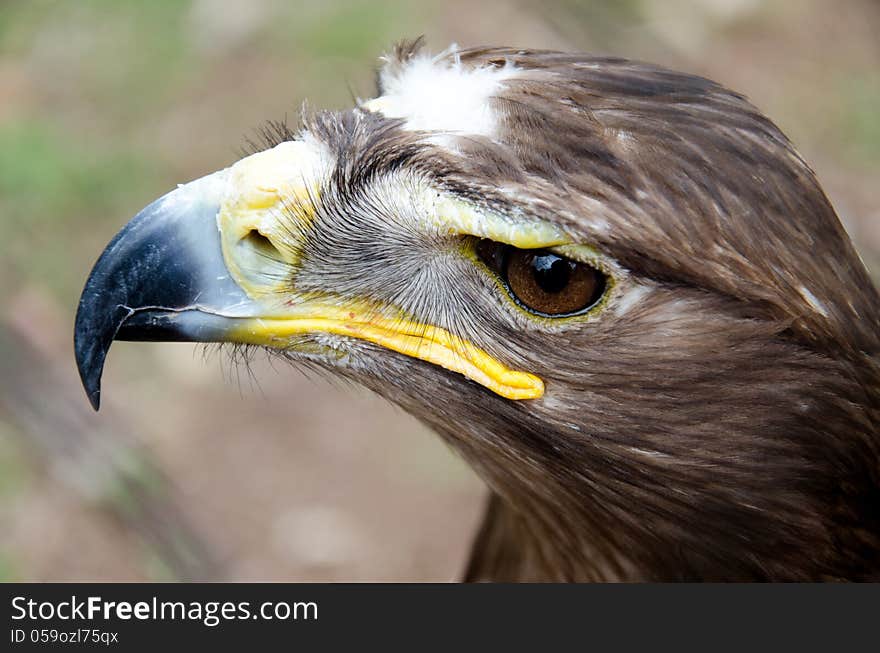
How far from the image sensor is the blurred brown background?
181 inches

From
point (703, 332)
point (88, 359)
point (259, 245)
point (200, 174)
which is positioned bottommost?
point (703, 332)

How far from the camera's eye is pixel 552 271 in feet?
6.69

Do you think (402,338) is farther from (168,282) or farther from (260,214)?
(168,282)

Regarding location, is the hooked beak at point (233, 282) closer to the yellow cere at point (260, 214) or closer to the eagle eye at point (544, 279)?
the yellow cere at point (260, 214)

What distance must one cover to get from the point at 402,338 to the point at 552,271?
14.4 inches

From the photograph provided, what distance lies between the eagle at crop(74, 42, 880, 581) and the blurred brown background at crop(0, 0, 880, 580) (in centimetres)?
167

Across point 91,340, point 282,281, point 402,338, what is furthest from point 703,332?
point 91,340

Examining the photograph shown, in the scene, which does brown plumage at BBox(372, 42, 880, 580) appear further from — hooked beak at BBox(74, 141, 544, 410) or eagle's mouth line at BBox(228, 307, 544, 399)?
hooked beak at BBox(74, 141, 544, 410)

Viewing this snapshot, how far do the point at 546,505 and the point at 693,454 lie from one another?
429 millimetres

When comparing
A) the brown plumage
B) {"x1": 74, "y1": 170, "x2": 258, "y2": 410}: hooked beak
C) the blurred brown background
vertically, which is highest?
the blurred brown background

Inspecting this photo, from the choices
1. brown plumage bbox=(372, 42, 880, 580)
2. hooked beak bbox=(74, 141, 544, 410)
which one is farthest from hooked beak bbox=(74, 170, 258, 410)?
brown plumage bbox=(372, 42, 880, 580)

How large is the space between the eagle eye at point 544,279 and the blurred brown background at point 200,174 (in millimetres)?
1975

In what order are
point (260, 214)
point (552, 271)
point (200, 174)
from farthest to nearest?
1. point (200, 174)
2. point (260, 214)
3. point (552, 271)
